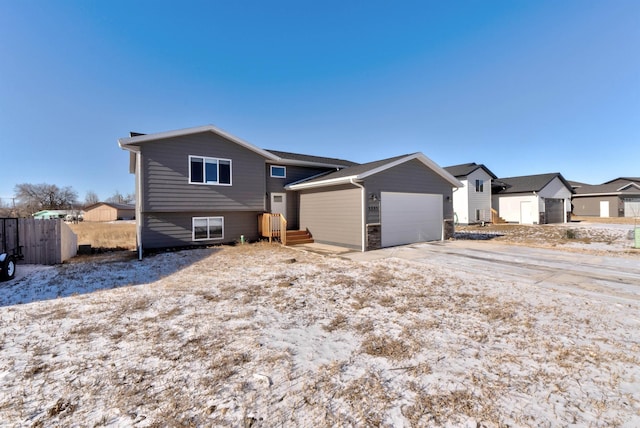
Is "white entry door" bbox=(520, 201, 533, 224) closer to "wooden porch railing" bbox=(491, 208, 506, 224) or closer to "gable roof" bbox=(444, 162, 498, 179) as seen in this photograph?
"wooden porch railing" bbox=(491, 208, 506, 224)

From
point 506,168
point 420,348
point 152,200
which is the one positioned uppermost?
point 506,168

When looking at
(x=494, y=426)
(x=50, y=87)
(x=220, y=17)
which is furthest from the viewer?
(x=50, y=87)

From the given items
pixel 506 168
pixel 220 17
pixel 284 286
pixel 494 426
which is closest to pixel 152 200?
pixel 284 286

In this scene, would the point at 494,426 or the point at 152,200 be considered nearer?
the point at 494,426

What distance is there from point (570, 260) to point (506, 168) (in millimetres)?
36898

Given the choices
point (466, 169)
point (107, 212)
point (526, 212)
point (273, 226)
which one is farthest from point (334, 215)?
point (107, 212)

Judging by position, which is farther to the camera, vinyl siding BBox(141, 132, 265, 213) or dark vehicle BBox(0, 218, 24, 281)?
vinyl siding BBox(141, 132, 265, 213)

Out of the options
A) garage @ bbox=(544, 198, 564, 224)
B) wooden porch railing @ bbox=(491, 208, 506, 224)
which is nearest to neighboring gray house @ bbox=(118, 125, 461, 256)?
wooden porch railing @ bbox=(491, 208, 506, 224)

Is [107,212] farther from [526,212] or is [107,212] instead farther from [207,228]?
[526,212]

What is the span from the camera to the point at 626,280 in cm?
623

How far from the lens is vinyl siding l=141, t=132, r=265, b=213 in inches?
409

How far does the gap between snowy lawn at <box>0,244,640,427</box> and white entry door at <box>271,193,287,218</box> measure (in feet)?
27.8

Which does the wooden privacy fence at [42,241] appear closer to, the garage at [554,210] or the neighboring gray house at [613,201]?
the garage at [554,210]

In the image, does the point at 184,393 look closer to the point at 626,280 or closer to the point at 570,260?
the point at 626,280
